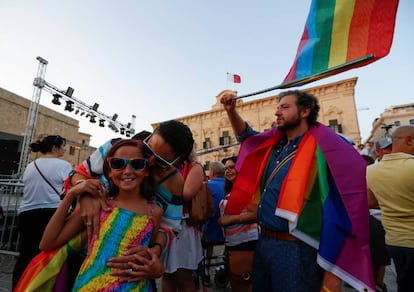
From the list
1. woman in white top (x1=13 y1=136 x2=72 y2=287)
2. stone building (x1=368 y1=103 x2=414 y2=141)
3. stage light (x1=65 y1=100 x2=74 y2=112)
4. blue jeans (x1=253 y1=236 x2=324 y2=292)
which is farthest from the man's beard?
stone building (x1=368 y1=103 x2=414 y2=141)

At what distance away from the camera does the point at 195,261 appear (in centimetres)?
225

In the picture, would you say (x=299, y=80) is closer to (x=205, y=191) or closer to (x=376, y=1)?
(x=376, y=1)

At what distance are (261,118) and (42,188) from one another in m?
26.0

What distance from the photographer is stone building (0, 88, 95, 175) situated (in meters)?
12.7

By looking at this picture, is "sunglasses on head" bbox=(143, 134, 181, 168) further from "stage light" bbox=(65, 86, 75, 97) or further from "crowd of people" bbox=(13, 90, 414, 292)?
"stage light" bbox=(65, 86, 75, 97)

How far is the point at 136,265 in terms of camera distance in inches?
45.9

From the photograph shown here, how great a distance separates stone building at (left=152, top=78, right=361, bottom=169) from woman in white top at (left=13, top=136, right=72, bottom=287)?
14.6m

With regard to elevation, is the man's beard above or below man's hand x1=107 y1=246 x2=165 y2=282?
above

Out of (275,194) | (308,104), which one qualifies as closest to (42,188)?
(275,194)

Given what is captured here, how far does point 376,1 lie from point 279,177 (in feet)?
4.89

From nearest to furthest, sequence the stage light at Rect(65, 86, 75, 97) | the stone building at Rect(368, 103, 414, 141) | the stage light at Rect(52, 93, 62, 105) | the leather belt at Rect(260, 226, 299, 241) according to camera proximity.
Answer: the leather belt at Rect(260, 226, 299, 241) < the stage light at Rect(52, 93, 62, 105) < the stage light at Rect(65, 86, 75, 97) < the stone building at Rect(368, 103, 414, 141)

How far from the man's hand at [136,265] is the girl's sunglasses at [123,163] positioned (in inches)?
18.1

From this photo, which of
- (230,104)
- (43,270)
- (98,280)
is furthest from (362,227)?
(43,270)

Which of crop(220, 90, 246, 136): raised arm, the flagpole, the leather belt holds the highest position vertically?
the flagpole
